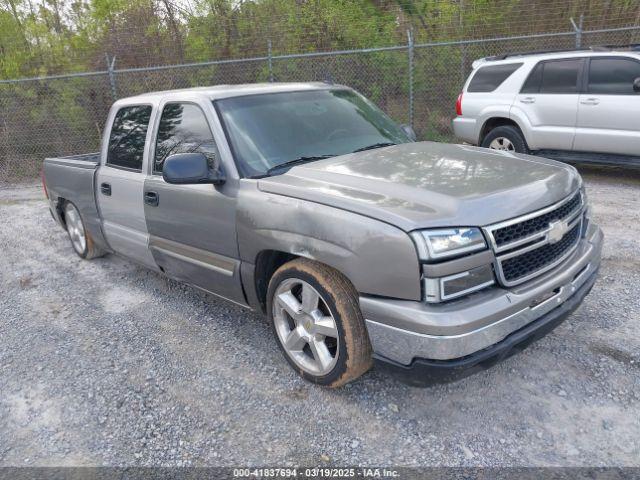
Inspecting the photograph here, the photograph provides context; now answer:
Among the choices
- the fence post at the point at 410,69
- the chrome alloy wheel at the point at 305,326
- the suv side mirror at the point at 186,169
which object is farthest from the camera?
the fence post at the point at 410,69

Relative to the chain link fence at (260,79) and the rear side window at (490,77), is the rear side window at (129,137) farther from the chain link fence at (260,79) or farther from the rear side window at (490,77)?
the chain link fence at (260,79)

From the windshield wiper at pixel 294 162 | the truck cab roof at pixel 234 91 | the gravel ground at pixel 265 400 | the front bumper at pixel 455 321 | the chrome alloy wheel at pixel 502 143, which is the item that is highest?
the truck cab roof at pixel 234 91

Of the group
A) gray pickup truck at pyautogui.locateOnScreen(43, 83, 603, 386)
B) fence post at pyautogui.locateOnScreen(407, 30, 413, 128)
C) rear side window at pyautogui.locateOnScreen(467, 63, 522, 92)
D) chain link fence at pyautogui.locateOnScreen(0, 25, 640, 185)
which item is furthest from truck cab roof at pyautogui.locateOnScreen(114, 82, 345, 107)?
chain link fence at pyautogui.locateOnScreen(0, 25, 640, 185)

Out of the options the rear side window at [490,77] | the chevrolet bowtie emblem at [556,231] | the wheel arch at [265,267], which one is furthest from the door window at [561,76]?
the wheel arch at [265,267]

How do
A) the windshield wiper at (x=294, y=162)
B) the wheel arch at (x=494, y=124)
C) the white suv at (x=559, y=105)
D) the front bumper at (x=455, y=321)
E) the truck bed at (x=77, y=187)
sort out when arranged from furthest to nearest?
the wheel arch at (x=494, y=124), the white suv at (x=559, y=105), the truck bed at (x=77, y=187), the windshield wiper at (x=294, y=162), the front bumper at (x=455, y=321)

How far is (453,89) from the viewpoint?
1112cm

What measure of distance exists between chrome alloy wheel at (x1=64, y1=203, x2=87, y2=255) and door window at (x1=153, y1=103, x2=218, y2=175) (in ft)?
6.91

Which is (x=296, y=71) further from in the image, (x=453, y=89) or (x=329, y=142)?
(x=329, y=142)

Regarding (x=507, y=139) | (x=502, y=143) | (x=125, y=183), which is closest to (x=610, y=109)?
(x=507, y=139)

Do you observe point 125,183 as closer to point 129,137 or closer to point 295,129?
point 129,137

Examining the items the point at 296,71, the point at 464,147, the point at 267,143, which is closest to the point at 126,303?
the point at 267,143

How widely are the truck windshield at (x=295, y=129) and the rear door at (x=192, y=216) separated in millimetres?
181

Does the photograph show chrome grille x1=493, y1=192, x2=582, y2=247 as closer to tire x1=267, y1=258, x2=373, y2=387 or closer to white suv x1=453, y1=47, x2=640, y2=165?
tire x1=267, y1=258, x2=373, y2=387

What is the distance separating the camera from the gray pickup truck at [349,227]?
2.53 meters
